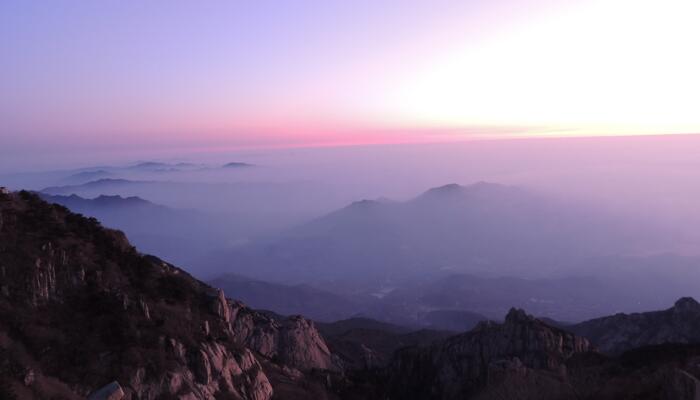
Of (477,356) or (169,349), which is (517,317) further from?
(169,349)

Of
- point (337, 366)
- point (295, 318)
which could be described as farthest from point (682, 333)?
point (295, 318)

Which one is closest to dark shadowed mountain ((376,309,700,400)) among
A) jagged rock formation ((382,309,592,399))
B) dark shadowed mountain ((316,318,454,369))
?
jagged rock formation ((382,309,592,399))

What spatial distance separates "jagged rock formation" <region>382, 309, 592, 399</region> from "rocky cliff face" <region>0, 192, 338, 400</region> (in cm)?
2399

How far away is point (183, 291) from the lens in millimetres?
38500

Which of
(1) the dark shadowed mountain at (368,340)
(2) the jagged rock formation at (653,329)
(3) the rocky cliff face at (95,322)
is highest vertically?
(3) the rocky cliff face at (95,322)

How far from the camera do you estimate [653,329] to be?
68875mm

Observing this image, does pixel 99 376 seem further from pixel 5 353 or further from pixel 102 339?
pixel 5 353

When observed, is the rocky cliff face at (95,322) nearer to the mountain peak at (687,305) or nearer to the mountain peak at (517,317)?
the mountain peak at (517,317)

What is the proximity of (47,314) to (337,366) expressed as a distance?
4459 cm

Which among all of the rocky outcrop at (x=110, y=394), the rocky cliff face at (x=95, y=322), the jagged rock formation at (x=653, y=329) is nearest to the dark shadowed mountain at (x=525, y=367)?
the jagged rock formation at (x=653, y=329)

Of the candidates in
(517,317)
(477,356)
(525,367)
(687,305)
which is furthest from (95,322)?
(687,305)

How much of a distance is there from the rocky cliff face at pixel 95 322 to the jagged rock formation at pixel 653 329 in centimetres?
5466

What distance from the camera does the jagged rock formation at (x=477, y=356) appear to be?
169 ft

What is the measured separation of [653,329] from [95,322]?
229ft
